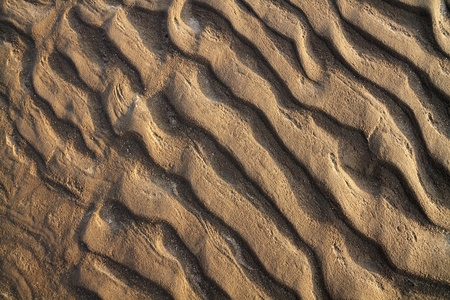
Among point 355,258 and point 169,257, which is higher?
point 355,258

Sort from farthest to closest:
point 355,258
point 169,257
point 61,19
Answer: point 61,19, point 169,257, point 355,258

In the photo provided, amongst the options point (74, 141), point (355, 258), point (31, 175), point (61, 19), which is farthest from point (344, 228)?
point (61, 19)

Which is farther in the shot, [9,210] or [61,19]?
[61,19]

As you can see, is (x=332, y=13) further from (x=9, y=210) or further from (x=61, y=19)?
(x=9, y=210)

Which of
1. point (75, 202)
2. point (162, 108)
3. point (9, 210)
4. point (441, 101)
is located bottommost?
point (9, 210)

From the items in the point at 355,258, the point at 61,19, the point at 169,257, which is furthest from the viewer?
the point at 61,19

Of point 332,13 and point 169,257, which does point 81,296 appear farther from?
point 332,13
